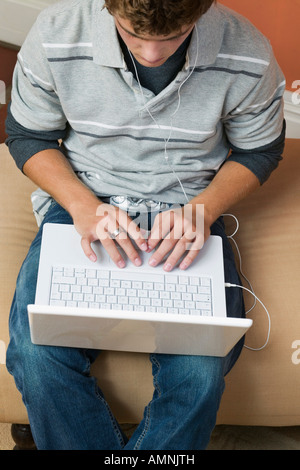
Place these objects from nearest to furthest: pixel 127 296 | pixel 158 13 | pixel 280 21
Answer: pixel 158 13 → pixel 127 296 → pixel 280 21

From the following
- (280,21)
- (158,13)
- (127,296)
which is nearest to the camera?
(158,13)

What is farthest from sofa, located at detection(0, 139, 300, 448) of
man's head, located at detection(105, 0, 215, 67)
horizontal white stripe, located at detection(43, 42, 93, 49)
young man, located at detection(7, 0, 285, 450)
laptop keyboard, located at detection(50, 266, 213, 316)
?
man's head, located at detection(105, 0, 215, 67)

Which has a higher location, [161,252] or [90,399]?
[161,252]

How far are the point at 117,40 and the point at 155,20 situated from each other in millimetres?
230

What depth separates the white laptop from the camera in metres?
1.15

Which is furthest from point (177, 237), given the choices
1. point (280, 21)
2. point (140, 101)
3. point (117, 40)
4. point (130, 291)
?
point (280, 21)

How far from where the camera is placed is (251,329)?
1.45m

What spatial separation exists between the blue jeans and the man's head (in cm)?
51

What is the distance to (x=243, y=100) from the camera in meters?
1.35

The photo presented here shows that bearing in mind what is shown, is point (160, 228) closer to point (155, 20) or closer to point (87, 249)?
point (87, 249)

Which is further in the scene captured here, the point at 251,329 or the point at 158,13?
the point at 251,329

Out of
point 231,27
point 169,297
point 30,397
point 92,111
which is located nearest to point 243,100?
point 231,27

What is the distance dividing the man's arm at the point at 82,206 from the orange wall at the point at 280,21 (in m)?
0.95

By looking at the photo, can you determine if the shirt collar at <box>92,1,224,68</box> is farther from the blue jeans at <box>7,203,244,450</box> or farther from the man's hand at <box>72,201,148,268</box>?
the blue jeans at <box>7,203,244,450</box>
